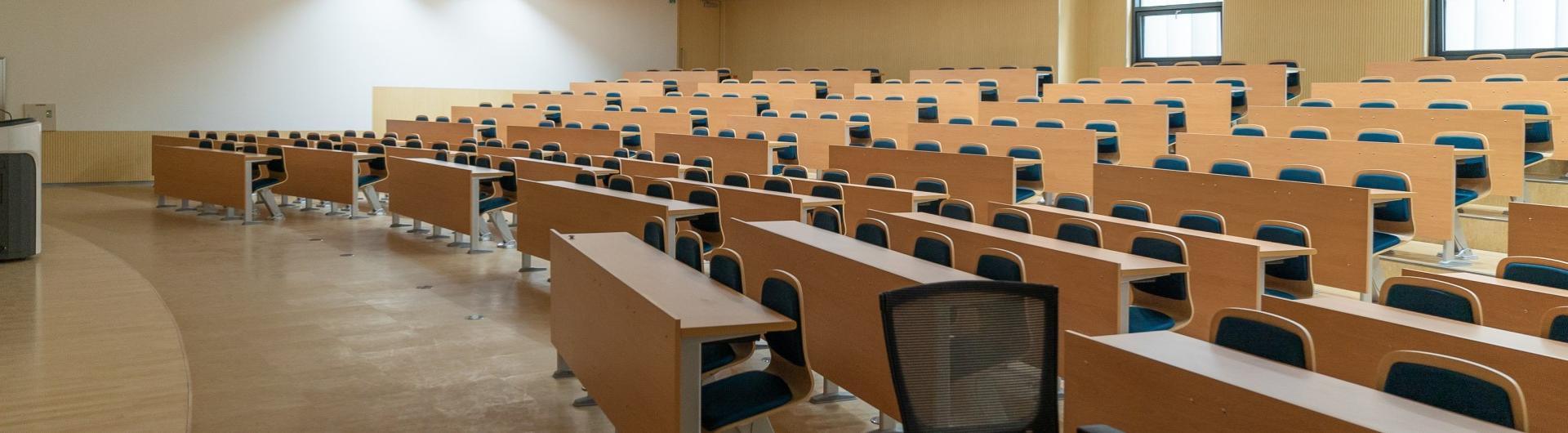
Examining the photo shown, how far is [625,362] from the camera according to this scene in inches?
152

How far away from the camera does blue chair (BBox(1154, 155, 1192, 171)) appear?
787 cm

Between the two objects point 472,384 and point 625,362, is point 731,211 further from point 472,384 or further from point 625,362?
point 625,362

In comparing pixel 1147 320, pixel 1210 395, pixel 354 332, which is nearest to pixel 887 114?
pixel 354 332

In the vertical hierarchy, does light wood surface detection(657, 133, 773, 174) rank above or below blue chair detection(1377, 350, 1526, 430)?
above

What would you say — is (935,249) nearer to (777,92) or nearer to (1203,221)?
(1203,221)

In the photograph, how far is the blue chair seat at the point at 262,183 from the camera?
469 inches

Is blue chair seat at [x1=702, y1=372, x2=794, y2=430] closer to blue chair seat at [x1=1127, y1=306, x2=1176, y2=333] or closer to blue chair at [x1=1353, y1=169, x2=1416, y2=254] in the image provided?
blue chair seat at [x1=1127, y1=306, x2=1176, y2=333]

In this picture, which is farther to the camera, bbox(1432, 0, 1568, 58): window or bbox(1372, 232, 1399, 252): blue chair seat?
bbox(1432, 0, 1568, 58): window

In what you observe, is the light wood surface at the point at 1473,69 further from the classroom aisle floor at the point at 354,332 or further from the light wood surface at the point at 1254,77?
the classroom aisle floor at the point at 354,332

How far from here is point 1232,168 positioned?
7.43 metres

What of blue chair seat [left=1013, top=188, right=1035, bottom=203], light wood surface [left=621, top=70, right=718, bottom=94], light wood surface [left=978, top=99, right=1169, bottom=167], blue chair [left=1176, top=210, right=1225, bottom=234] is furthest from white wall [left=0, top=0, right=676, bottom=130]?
blue chair [left=1176, top=210, right=1225, bottom=234]

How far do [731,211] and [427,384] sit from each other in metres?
2.75

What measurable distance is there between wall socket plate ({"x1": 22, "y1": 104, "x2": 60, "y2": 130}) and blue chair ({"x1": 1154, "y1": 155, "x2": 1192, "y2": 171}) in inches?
559

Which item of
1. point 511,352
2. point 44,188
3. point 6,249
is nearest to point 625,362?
point 511,352
